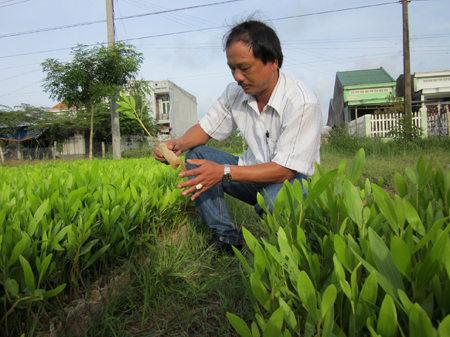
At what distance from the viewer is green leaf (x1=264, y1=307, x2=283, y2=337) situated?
0.54 metres

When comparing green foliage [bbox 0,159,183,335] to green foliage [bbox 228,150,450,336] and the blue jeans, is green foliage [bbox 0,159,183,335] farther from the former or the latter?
green foliage [bbox 228,150,450,336]

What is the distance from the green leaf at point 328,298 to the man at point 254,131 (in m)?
1.10

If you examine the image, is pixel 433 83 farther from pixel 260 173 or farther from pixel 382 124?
pixel 260 173

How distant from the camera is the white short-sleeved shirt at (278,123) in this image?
189cm

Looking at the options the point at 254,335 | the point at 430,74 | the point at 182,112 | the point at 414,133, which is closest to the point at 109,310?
the point at 254,335

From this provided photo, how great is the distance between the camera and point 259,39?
191 centimetres

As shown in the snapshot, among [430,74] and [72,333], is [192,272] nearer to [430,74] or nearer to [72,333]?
[72,333]

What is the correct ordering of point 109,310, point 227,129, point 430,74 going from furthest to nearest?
point 430,74
point 227,129
point 109,310

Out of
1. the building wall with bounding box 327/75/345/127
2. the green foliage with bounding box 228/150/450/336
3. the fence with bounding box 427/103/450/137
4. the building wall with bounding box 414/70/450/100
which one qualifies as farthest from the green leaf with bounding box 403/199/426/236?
the building wall with bounding box 327/75/345/127

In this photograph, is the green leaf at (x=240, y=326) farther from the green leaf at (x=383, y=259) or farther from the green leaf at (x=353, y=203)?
the green leaf at (x=353, y=203)

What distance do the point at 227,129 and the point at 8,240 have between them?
1.77m

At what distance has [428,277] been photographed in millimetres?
578

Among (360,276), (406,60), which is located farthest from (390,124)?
(360,276)

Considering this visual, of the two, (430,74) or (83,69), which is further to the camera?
(430,74)
